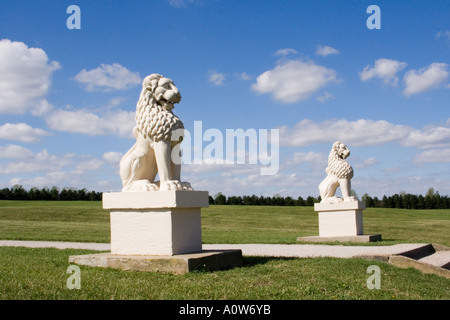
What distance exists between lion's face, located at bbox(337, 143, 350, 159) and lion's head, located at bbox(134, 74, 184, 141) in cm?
887

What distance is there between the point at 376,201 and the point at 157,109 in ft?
154

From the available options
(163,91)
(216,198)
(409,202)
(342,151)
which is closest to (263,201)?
(216,198)

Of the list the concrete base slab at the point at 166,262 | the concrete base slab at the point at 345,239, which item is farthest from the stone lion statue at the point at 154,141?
the concrete base slab at the point at 345,239

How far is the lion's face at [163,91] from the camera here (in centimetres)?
769

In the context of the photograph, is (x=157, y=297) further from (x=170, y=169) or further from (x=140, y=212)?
(x=170, y=169)

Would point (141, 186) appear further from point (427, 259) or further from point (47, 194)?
point (47, 194)

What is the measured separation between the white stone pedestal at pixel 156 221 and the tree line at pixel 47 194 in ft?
150

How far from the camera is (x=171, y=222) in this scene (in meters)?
6.98

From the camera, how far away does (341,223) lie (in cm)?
1475

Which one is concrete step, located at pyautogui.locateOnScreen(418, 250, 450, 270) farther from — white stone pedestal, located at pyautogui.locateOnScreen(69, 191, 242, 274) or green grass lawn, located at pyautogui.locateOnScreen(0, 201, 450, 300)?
white stone pedestal, located at pyautogui.locateOnScreen(69, 191, 242, 274)

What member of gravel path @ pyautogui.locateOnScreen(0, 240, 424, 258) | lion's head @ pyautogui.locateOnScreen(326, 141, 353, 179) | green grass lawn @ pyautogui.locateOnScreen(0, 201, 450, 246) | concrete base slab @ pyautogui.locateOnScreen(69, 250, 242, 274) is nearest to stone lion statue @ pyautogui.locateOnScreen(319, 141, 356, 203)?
lion's head @ pyautogui.locateOnScreen(326, 141, 353, 179)

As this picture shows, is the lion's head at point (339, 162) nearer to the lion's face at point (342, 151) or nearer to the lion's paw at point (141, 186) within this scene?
the lion's face at point (342, 151)

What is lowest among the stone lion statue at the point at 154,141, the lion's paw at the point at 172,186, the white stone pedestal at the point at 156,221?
the white stone pedestal at the point at 156,221

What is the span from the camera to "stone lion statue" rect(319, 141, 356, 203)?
1483cm
